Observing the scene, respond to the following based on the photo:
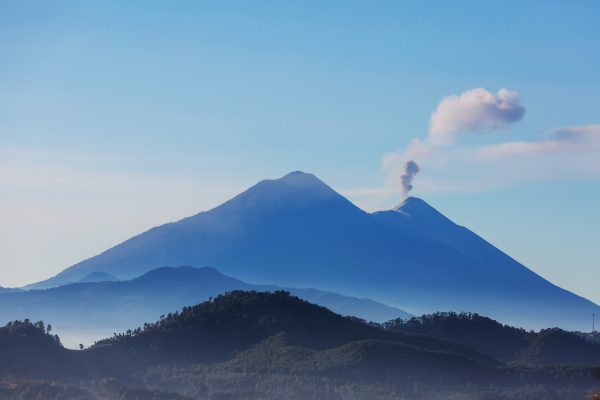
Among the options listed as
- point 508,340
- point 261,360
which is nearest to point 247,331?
point 261,360

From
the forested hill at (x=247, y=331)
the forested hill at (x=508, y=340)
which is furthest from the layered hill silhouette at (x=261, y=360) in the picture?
the forested hill at (x=508, y=340)

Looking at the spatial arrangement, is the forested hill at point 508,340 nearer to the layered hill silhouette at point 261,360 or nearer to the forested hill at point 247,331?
the layered hill silhouette at point 261,360

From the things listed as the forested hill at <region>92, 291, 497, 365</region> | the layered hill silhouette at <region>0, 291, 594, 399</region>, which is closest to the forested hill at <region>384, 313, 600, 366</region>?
the layered hill silhouette at <region>0, 291, 594, 399</region>

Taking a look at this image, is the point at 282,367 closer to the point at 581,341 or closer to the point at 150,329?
the point at 150,329

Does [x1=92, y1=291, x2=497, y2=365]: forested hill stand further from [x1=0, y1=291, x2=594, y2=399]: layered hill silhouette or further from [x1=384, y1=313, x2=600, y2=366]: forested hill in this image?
[x1=384, y1=313, x2=600, y2=366]: forested hill

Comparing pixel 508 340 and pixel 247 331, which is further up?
pixel 508 340

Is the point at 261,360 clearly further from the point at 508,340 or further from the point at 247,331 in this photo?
the point at 508,340
